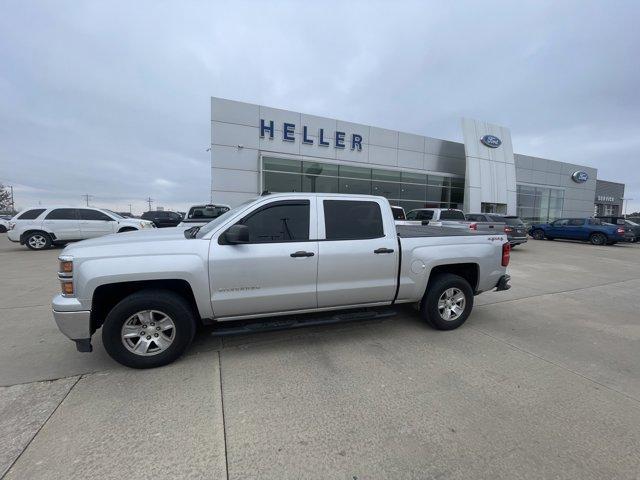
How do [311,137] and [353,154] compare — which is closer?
[311,137]

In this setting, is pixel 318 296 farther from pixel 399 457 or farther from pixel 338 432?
pixel 399 457

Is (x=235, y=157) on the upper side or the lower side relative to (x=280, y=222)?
upper

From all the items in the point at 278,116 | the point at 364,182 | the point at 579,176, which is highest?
the point at 278,116

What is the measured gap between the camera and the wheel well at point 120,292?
10.8 ft

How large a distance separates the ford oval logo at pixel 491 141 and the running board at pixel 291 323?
2266cm

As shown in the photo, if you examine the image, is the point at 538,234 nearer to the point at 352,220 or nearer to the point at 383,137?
the point at 383,137

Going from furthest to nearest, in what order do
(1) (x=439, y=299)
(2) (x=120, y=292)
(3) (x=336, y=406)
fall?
(1) (x=439, y=299)
(2) (x=120, y=292)
(3) (x=336, y=406)

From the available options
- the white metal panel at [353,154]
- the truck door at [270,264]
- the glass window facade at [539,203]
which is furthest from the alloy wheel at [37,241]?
the glass window facade at [539,203]

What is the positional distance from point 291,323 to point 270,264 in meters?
0.77

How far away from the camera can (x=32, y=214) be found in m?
12.4

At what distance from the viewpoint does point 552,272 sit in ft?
29.8

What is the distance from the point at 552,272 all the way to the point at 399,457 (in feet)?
30.3

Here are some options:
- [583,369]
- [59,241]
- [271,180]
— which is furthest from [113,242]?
[271,180]

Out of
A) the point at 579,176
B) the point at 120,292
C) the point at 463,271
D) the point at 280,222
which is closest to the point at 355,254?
the point at 280,222
